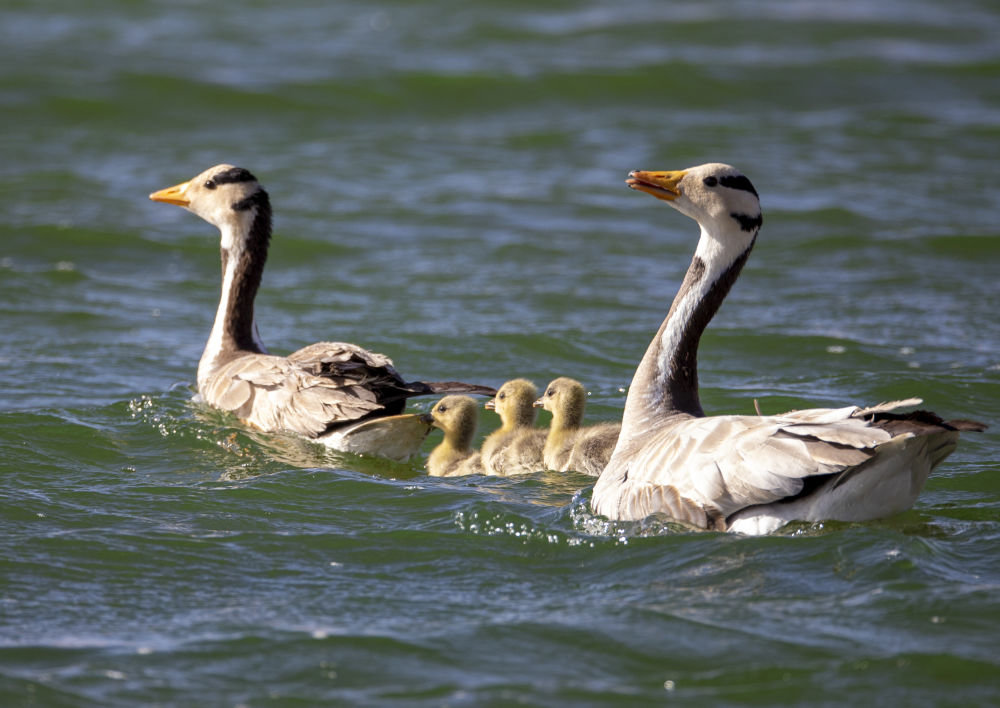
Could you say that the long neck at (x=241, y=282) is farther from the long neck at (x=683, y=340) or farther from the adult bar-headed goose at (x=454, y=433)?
the long neck at (x=683, y=340)

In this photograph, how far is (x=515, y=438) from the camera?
9336 mm

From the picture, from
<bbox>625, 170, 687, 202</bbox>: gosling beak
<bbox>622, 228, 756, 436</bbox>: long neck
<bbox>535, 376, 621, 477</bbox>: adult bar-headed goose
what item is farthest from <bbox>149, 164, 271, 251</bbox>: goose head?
<bbox>622, 228, 756, 436</bbox>: long neck

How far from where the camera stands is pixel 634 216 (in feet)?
59.7

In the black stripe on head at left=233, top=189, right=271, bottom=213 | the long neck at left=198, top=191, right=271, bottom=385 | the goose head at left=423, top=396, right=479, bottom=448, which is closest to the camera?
the goose head at left=423, top=396, right=479, bottom=448

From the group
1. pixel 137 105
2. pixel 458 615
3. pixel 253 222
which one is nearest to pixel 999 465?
pixel 458 615

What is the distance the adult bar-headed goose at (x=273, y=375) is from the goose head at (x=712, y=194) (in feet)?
7.18

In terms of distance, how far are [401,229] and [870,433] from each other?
10861 mm

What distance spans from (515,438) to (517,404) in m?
0.29

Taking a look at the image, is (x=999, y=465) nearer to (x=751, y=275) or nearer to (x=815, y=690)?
(x=815, y=690)

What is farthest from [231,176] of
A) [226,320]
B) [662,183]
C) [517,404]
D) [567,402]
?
[662,183]

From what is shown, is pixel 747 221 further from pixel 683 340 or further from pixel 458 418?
pixel 458 418

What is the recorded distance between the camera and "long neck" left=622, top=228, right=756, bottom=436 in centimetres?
810

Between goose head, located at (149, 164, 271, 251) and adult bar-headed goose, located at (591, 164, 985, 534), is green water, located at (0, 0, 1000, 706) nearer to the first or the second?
adult bar-headed goose, located at (591, 164, 985, 534)

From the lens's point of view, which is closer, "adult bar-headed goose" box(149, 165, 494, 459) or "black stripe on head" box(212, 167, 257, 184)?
"adult bar-headed goose" box(149, 165, 494, 459)
